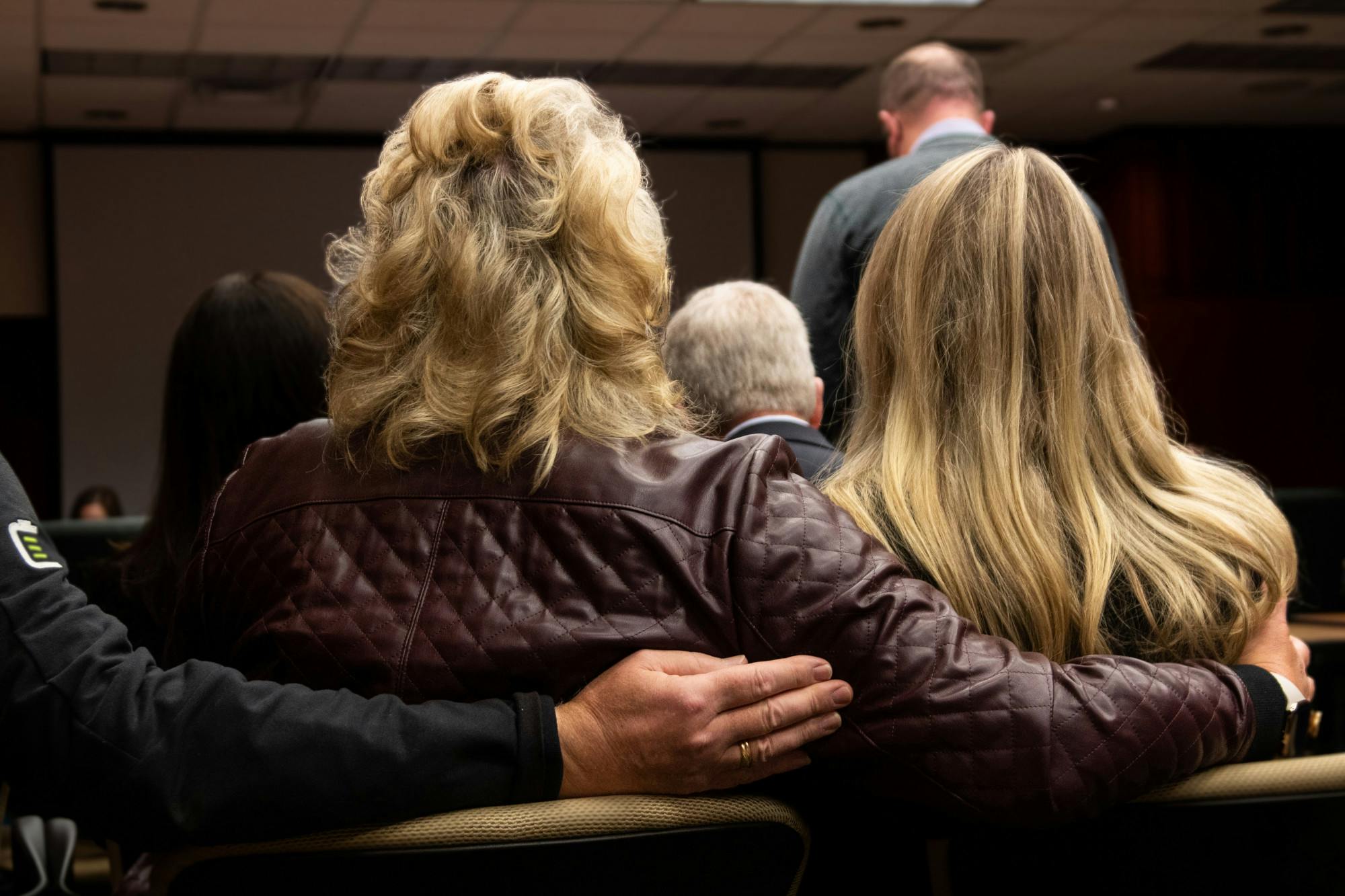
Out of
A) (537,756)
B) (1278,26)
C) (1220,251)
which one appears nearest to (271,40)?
(1278,26)

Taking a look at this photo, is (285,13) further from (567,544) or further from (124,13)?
(567,544)

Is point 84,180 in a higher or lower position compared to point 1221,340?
higher

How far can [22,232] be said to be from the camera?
27.2 ft

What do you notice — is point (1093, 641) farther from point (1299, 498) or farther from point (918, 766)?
point (1299, 498)

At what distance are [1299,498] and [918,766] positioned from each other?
2.58 metres

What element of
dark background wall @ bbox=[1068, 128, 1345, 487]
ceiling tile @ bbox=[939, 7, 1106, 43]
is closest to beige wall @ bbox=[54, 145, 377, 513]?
ceiling tile @ bbox=[939, 7, 1106, 43]

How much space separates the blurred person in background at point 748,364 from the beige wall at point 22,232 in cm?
724

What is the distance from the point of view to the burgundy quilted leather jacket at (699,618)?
110cm

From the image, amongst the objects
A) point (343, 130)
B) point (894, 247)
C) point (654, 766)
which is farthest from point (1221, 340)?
point (654, 766)

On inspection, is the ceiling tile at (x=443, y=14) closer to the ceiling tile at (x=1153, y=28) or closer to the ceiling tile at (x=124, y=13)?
the ceiling tile at (x=124, y=13)

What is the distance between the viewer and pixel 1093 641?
4.39 feet

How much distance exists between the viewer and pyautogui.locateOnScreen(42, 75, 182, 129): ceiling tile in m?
6.95

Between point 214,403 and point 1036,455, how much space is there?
1141 mm

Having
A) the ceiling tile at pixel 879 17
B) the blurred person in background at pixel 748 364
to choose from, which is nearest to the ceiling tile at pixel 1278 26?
the ceiling tile at pixel 879 17
